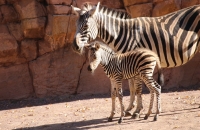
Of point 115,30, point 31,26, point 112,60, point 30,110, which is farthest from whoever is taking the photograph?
point 31,26

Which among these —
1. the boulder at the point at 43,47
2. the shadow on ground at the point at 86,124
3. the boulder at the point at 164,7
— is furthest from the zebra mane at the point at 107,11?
the boulder at the point at 43,47

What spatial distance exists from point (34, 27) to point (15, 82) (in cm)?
166

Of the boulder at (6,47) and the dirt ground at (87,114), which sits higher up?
the boulder at (6,47)

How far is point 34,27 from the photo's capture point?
37.2ft

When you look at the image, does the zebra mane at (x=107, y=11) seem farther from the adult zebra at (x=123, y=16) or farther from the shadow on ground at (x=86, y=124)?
the shadow on ground at (x=86, y=124)

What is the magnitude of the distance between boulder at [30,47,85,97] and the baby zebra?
3753 mm

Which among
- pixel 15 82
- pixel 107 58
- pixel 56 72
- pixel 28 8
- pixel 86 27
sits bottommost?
pixel 15 82

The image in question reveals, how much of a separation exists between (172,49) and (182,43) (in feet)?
0.91

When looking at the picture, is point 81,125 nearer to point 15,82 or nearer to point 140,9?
point 15,82

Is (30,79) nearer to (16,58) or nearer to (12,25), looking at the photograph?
(16,58)

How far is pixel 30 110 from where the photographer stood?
10.3 metres

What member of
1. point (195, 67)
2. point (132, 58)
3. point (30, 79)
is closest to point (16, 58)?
point (30, 79)

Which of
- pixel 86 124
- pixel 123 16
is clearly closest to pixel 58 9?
pixel 123 16

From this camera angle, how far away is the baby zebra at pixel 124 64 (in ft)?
26.5
